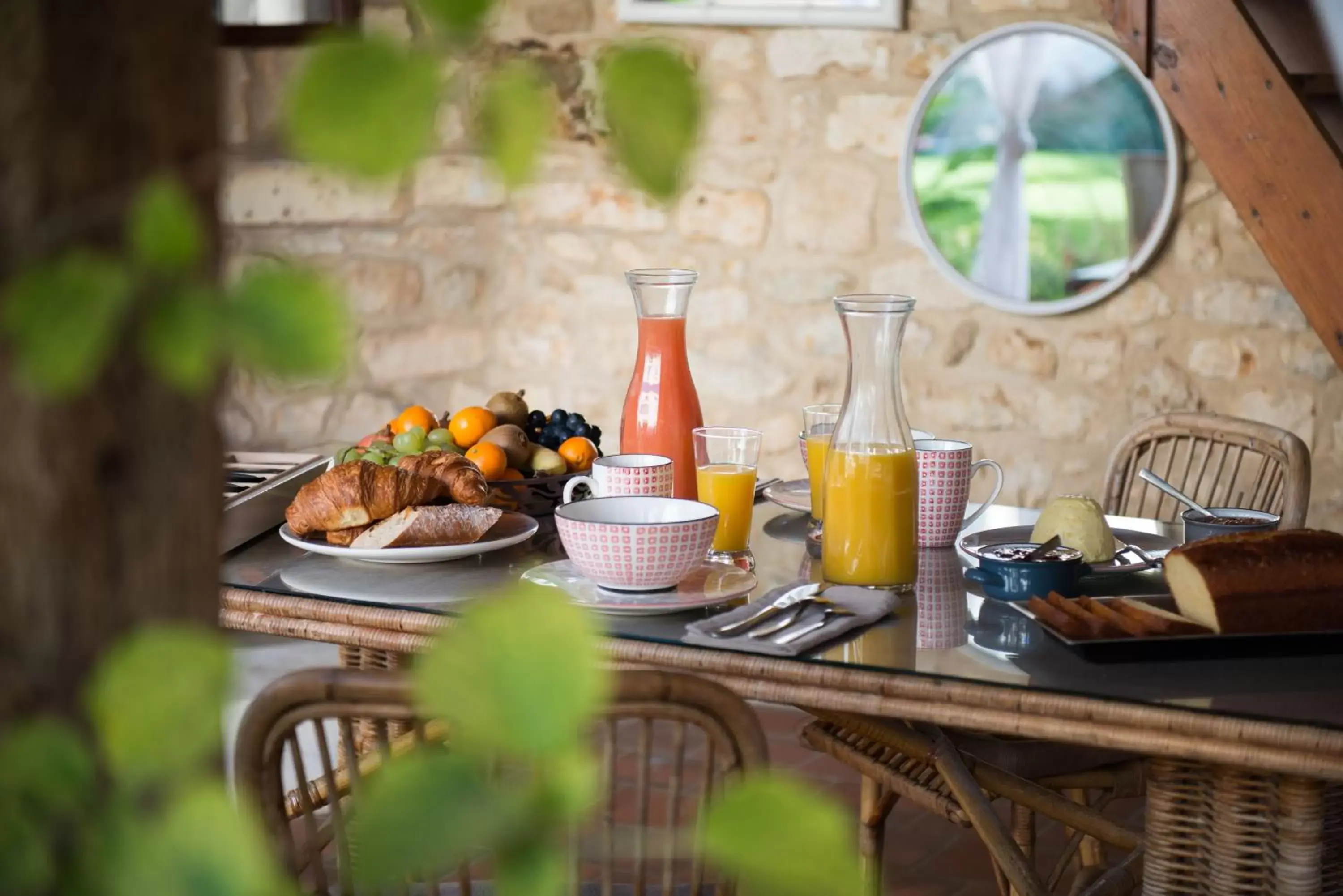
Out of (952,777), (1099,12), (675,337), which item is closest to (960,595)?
(952,777)

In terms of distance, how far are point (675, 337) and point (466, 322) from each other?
6.22 feet

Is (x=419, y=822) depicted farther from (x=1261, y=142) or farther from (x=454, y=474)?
(x=1261, y=142)

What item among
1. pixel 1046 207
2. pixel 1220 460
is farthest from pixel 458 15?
pixel 1046 207

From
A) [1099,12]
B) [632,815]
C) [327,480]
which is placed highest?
[1099,12]

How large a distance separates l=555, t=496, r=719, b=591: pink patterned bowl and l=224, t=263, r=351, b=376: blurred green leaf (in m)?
1.25

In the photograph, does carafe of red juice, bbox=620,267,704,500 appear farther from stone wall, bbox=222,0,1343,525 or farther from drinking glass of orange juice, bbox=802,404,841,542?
stone wall, bbox=222,0,1343,525

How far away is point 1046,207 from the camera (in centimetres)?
313

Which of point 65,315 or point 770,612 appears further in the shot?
point 770,612

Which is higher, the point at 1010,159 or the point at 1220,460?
the point at 1010,159

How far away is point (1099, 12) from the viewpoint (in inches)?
119

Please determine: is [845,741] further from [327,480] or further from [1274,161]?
[1274,161]

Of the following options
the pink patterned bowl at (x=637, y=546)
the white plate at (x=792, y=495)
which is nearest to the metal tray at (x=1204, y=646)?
the pink patterned bowl at (x=637, y=546)

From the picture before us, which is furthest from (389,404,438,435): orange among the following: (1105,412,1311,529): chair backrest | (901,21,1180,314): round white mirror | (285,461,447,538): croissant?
(901,21,1180,314): round white mirror

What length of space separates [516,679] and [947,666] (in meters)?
1.12
